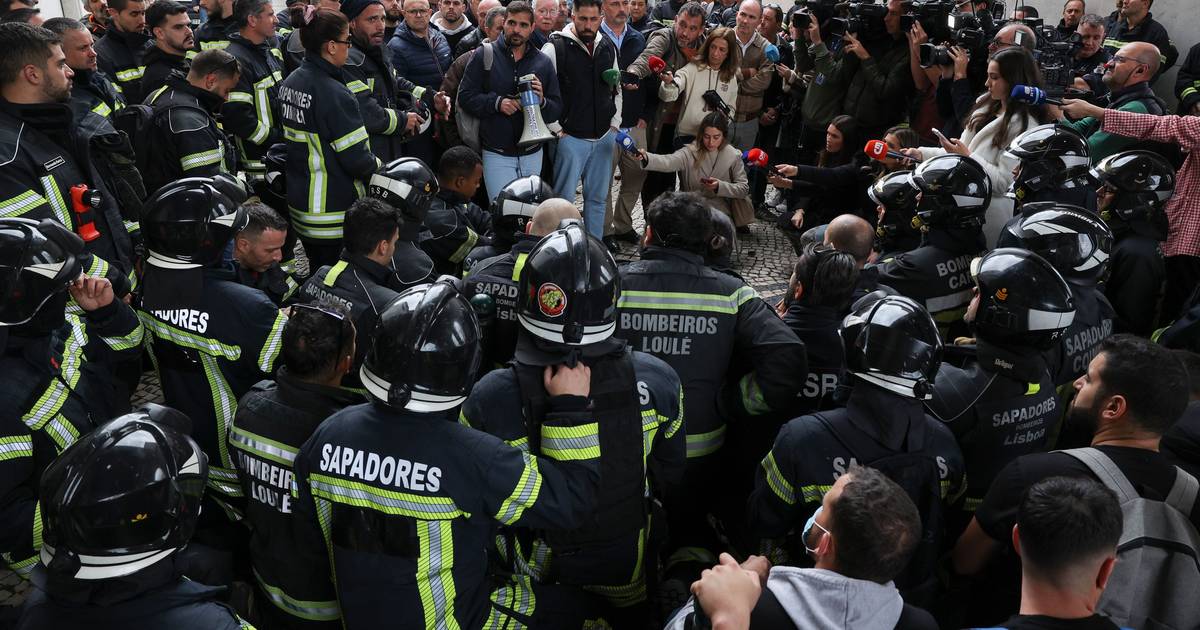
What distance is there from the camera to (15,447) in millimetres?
2670

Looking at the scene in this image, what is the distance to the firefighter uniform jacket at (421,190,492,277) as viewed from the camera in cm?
521

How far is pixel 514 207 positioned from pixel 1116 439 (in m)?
2.88

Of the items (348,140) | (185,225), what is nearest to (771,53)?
(348,140)

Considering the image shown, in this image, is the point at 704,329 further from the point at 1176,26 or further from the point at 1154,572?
the point at 1176,26

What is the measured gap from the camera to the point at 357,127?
5.55 m

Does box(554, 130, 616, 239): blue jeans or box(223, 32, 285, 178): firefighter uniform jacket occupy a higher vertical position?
box(223, 32, 285, 178): firefighter uniform jacket

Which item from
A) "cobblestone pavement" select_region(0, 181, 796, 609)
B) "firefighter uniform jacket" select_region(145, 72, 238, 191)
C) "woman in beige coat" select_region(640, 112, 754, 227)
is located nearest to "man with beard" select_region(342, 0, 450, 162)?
"firefighter uniform jacket" select_region(145, 72, 238, 191)

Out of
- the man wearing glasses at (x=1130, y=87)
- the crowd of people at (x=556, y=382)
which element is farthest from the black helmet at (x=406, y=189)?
the man wearing glasses at (x=1130, y=87)

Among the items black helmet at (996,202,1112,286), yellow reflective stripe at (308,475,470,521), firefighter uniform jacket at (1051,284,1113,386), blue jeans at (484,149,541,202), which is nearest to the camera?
yellow reflective stripe at (308,475,470,521)

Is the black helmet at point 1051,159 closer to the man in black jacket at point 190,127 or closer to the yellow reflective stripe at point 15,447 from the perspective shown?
the yellow reflective stripe at point 15,447

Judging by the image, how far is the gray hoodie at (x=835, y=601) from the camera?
6.38 ft

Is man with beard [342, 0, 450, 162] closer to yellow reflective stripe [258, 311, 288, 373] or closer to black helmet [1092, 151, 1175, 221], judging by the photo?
yellow reflective stripe [258, 311, 288, 373]

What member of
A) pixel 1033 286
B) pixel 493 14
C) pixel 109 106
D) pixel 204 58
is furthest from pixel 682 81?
pixel 1033 286

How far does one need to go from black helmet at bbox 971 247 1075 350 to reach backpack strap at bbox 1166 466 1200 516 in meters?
0.73
